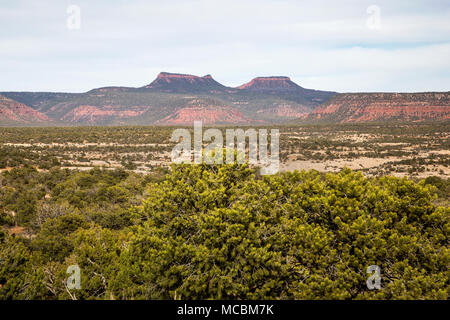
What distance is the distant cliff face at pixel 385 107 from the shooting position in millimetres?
142375

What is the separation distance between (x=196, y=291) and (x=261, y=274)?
188 centimetres

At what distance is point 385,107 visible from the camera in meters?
160

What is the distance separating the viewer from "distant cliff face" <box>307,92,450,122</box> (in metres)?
142

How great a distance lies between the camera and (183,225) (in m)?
10.0
